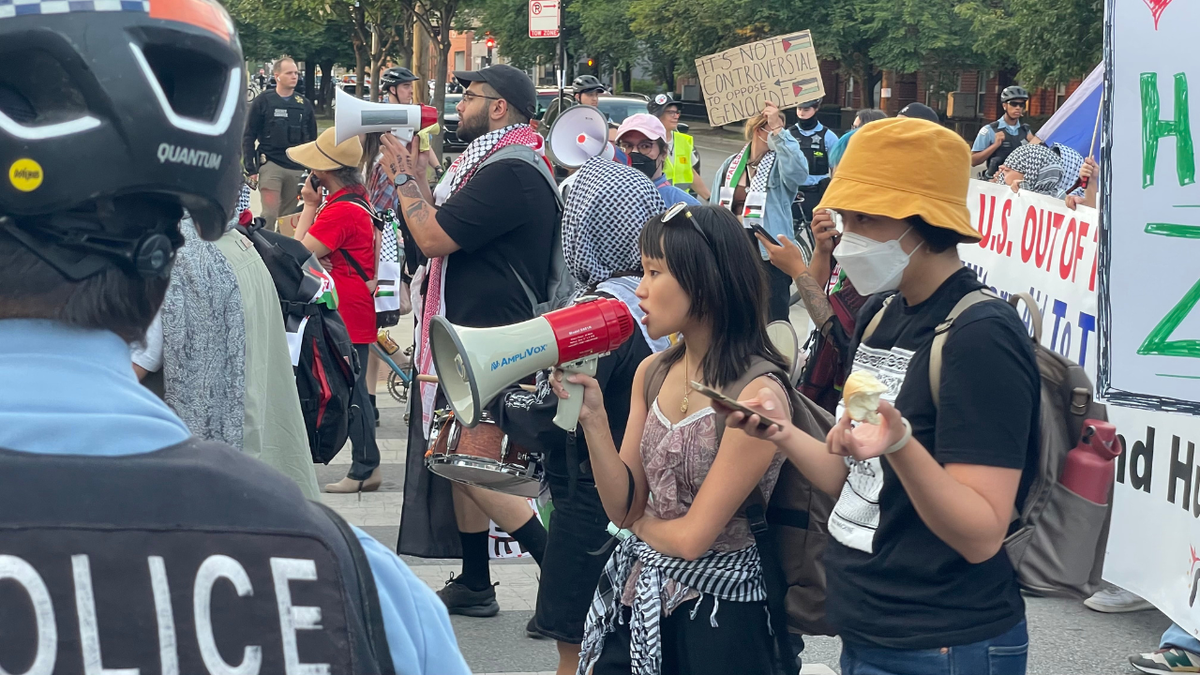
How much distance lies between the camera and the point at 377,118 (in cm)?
534

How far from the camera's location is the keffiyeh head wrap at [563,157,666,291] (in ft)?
12.2

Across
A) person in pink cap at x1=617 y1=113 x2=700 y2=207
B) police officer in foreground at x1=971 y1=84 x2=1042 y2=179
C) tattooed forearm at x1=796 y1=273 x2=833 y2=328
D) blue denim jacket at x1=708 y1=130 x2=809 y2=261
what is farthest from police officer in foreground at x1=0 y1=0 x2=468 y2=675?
police officer in foreground at x1=971 y1=84 x2=1042 y2=179

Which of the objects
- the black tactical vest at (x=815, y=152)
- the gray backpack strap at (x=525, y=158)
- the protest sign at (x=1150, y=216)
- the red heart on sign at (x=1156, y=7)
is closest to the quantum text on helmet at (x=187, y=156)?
the protest sign at (x=1150, y=216)

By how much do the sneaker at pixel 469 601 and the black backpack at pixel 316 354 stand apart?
84 cm

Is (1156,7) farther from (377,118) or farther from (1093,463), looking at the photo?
(377,118)

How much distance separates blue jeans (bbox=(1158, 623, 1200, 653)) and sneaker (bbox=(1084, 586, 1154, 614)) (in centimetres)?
53

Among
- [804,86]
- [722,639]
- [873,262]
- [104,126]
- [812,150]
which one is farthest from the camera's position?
[812,150]

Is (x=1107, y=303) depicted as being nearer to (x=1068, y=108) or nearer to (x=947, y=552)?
(x=947, y=552)

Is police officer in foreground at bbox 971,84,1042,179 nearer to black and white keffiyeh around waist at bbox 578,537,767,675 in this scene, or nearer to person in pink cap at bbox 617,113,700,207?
person in pink cap at bbox 617,113,700,207

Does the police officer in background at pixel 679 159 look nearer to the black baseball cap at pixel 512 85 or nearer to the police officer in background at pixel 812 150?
the police officer in background at pixel 812 150

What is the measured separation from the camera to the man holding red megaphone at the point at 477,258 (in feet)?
15.0

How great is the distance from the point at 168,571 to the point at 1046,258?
5.89m

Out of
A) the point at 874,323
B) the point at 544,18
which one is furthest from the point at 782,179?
the point at 544,18

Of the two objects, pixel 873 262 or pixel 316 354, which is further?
pixel 316 354
